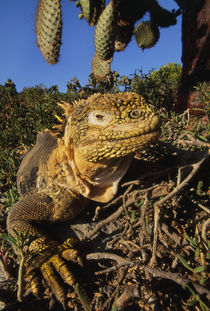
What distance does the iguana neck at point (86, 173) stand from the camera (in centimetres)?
190

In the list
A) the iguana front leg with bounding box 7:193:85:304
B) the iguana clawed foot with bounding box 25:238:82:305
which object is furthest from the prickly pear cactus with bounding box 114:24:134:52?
the iguana clawed foot with bounding box 25:238:82:305

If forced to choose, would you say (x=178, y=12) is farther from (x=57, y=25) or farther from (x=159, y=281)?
(x=159, y=281)

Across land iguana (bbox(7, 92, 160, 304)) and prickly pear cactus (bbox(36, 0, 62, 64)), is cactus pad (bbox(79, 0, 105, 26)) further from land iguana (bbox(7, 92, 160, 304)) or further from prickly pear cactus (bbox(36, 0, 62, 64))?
land iguana (bbox(7, 92, 160, 304))

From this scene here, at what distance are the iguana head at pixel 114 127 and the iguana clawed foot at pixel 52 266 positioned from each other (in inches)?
32.0

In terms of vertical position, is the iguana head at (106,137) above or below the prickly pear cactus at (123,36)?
below

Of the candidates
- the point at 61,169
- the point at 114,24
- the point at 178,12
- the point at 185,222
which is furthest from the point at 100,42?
the point at 185,222

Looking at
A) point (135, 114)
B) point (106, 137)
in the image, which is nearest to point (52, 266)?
point (106, 137)

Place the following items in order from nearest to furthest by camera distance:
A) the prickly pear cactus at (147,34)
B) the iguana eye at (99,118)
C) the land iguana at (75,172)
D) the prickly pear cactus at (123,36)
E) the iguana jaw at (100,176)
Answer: the land iguana at (75,172) → the iguana eye at (99,118) → the iguana jaw at (100,176) → the prickly pear cactus at (147,34) → the prickly pear cactus at (123,36)

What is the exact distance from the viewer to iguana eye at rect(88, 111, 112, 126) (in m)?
1.74

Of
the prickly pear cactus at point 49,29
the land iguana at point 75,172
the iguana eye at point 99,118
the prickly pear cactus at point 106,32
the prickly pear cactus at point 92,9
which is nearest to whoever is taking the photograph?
the land iguana at point 75,172

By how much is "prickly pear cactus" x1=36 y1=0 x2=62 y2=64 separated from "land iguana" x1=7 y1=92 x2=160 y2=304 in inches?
129

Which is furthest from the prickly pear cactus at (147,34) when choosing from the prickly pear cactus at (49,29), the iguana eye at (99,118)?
the iguana eye at (99,118)

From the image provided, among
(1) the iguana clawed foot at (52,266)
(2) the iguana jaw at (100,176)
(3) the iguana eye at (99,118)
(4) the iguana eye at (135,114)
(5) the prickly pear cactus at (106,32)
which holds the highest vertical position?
(5) the prickly pear cactus at (106,32)

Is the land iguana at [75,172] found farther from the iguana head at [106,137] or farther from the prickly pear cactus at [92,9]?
the prickly pear cactus at [92,9]
